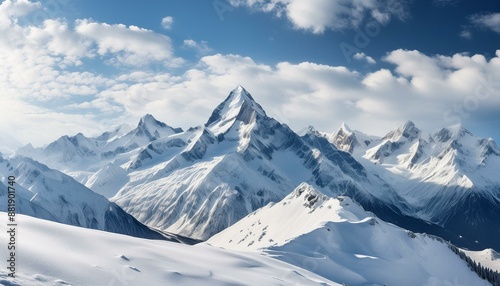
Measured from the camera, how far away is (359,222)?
171 metres

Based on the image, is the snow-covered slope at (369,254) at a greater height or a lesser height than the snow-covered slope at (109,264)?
greater

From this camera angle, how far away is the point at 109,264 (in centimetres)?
5916

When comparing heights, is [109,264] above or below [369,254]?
below

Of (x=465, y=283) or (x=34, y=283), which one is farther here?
(x=465, y=283)

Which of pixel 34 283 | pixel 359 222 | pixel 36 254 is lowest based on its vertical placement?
pixel 34 283

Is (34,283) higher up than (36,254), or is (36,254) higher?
(36,254)

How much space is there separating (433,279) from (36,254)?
127m

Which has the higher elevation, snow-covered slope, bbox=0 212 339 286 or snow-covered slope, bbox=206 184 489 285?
snow-covered slope, bbox=206 184 489 285

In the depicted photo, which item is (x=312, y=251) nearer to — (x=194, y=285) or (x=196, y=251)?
(x=196, y=251)

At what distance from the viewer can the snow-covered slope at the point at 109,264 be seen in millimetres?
50059

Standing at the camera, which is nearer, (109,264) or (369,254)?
(109,264)

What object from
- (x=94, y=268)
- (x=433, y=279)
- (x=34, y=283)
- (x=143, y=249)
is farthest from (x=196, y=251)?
(x=433, y=279)

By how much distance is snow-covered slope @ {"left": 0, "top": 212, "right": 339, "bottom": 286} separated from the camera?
1971 inches

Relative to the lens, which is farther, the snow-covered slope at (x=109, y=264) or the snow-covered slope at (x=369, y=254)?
the snow-covered slope at (x=369, y=254)
